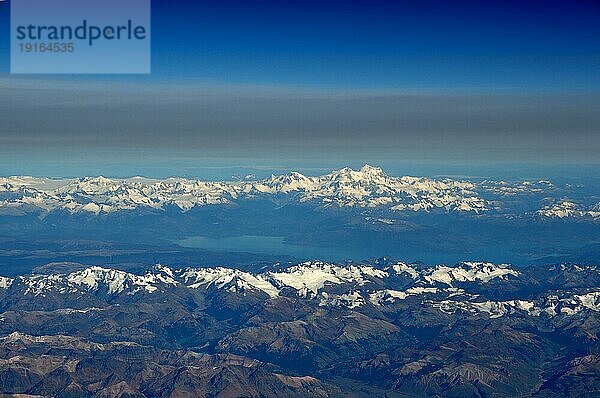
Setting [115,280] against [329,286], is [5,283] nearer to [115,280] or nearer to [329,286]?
[115,280]

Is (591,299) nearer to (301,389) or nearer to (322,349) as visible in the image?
(322,349)

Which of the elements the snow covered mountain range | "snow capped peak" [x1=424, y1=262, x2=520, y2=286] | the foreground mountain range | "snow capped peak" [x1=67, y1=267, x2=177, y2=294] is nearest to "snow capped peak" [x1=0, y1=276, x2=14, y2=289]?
the snow covered mountain range

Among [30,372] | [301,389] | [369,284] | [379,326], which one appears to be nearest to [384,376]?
[301,389]

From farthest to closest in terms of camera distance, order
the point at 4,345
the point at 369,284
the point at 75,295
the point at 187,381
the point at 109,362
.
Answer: the point at 369,284 → the point at 75,295 → the point at 4,345 → the point at 109,362 → the point at 187,381

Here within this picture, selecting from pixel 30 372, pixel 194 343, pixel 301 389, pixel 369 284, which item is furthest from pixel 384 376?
pixel 369 284

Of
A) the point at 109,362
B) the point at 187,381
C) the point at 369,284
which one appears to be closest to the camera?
the point at 187,381

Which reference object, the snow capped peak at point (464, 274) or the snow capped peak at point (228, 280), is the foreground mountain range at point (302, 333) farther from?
the snow capped peak at point (228, 280)

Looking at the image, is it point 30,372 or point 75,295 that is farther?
point 75,295

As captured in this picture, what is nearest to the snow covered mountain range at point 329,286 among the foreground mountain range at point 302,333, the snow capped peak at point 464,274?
the snow capped peak at point 464,274

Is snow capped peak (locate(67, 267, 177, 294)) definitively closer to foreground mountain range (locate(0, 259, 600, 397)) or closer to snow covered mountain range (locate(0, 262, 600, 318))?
snow covered mountain range (locate(0, 262, 600, 318))
